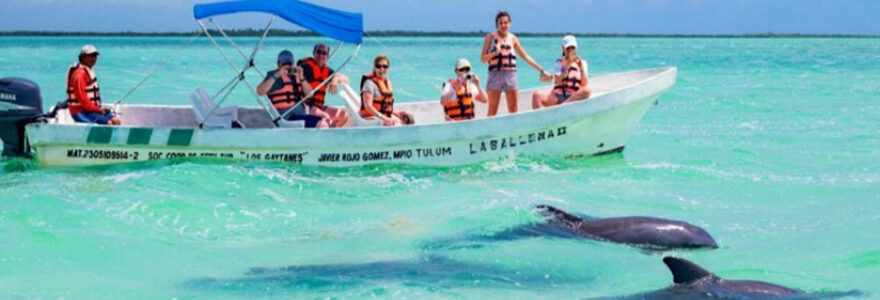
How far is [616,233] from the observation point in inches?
368

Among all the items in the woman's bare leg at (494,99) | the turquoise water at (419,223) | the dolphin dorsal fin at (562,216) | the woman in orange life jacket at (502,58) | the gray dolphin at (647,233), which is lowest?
the turquoise water at (419,223)

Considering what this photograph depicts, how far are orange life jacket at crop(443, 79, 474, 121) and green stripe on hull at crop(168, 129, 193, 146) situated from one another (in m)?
3.07

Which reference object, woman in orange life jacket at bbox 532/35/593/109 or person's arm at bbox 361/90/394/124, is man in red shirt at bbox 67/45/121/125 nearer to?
person's arm at bbox 361/90/394/124

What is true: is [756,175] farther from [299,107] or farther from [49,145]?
[49,145]

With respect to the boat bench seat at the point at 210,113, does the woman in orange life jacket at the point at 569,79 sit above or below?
above

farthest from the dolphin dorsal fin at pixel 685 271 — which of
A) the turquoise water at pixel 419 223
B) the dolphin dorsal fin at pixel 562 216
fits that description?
the dolphin dorsal fin at pixel 562 216

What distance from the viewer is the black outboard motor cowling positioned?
13.0 metres

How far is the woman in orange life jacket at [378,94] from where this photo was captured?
1301 centimetres

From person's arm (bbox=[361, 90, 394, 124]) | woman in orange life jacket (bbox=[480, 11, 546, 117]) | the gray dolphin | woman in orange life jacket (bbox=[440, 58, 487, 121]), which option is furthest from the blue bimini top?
the gray dolphin

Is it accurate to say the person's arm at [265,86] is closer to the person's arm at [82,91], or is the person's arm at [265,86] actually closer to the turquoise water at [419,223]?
the turquoise water at [419,223]

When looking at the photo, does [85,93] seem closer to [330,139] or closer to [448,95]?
[330,139]

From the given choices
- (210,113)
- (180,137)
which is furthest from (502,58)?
(180,137)

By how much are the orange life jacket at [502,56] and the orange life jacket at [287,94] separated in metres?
2.42

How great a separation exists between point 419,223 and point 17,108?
5.40 meters
